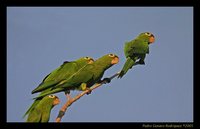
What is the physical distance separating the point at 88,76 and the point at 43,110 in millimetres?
575

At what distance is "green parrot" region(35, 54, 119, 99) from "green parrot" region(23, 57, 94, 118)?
0.05 meters

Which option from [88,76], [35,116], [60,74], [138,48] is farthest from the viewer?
[138,48]

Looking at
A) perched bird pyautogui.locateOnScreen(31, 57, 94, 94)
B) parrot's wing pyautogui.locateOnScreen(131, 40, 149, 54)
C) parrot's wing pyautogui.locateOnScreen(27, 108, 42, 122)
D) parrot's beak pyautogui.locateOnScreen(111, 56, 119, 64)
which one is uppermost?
parrot's wing pyautogui.locateOnScreen(131, 40, 149, 54)

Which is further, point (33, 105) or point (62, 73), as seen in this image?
point (62, 73)

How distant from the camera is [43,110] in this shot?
3.87 metres

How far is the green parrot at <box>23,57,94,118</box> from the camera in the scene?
393 centimetres

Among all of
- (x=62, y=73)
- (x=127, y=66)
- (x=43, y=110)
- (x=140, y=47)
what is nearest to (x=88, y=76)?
(x=62, y=73)

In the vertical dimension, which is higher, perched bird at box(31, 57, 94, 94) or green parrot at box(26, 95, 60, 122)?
perched bird at box(31, 57, 94, 94)

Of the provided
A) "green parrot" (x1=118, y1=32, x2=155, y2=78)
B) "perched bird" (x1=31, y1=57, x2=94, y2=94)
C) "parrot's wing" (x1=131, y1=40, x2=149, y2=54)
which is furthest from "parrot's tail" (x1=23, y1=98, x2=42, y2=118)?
"parrot's wing" (x1=131, y1=40, x2=149, y2=54)

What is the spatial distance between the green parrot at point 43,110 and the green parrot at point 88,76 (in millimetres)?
67

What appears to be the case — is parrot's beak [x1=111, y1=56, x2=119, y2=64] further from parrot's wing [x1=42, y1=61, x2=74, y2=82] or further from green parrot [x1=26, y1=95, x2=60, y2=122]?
green parrot [x1=26, y1=95, x2=60, y2=122]

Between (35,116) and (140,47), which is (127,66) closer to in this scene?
(140,47)
